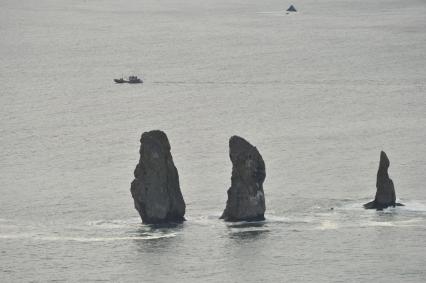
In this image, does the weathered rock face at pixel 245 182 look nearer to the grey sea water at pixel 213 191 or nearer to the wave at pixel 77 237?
the grey sea water at pixel 213 191

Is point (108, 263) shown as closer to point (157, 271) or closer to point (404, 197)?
point (157, 271)

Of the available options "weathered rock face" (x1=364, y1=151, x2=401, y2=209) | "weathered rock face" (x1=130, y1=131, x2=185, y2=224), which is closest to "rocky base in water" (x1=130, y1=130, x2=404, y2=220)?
"weathered rock face" (x1=130, y1=131, x2=185, y2=224)

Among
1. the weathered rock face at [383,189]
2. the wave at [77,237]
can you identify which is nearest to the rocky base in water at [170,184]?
the wave at [77,237]

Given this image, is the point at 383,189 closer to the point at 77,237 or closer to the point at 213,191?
the point at 213,191

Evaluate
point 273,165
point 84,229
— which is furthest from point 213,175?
point 84,229

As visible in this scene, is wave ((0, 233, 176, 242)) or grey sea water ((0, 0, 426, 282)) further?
wave ((0, 233, 176, 242))

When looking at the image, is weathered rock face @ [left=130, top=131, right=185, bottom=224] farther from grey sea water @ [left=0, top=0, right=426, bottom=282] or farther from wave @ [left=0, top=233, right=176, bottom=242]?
wave @ [left=0, top=233, right=176, bottom=242]

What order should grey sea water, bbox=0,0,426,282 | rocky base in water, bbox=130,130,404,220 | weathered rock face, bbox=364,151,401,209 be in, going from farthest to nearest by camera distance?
1. weathered rock face, bbox=364,151,401,209
2. rocky base in water, bbox=130,130,404,220
3. grey sea water, bbox=0,0,426,282
